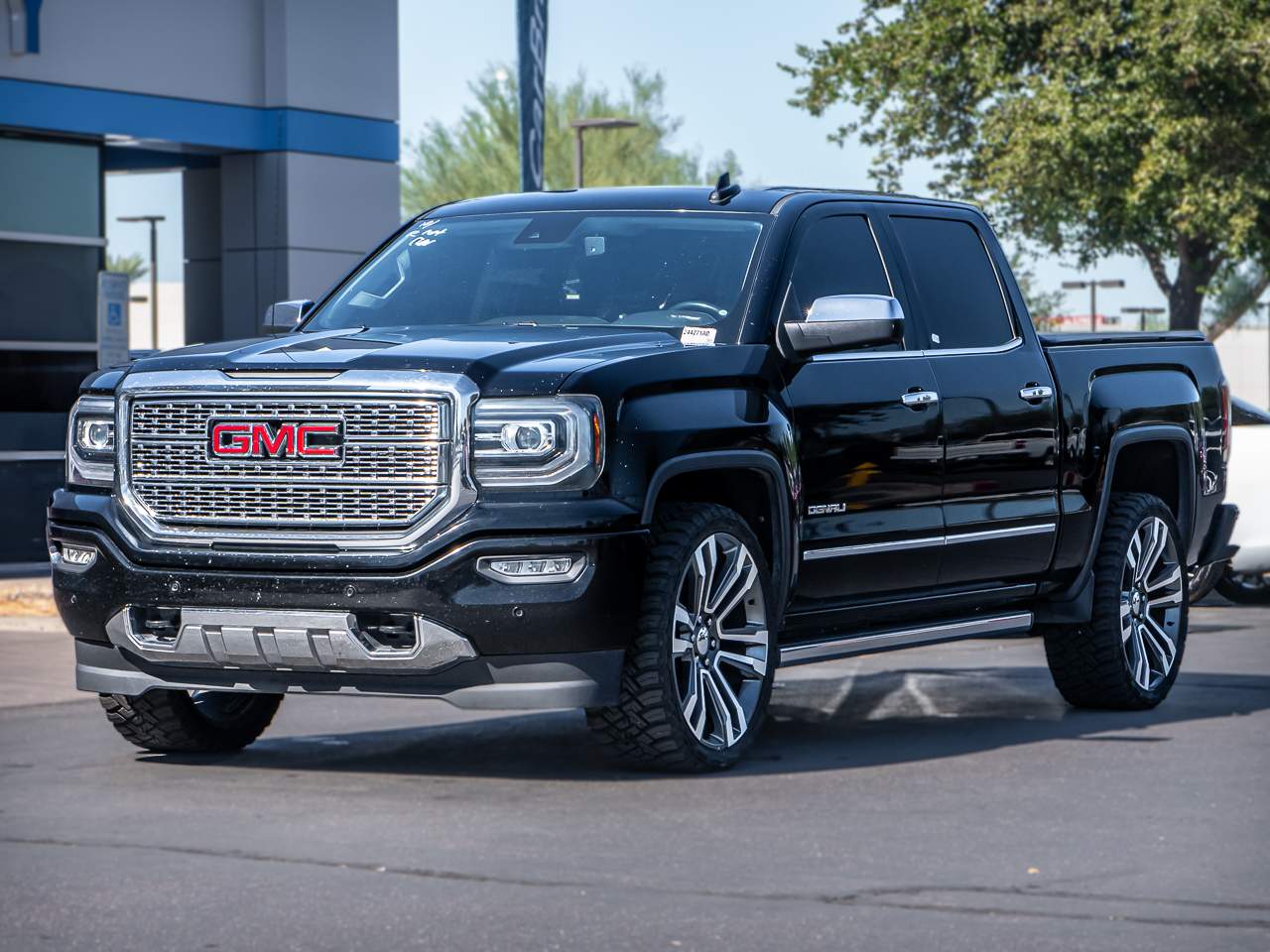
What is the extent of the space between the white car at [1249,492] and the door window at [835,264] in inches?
239

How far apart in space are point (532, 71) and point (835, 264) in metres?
9.11

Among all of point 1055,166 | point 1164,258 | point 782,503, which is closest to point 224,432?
point 782,503

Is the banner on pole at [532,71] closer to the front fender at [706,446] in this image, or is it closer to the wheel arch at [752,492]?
the wheel arch at [752,492]

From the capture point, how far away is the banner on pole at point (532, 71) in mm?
17312

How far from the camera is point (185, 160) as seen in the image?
20938 mm

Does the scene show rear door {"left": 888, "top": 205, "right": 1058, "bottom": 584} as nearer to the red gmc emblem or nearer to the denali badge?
the denali badge

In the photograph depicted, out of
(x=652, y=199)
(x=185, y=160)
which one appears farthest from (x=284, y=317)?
(x=185, y=160)

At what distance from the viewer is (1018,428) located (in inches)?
366

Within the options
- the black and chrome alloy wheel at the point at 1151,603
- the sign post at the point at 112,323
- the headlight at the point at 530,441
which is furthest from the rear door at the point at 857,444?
the sign post at the point at 112,323

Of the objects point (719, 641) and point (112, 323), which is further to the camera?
point (112, 323)

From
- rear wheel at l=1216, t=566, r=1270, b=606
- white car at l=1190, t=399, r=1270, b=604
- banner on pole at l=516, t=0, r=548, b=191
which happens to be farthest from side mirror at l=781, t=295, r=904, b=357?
banner on pole at l=516, t=0, r=548, b=191

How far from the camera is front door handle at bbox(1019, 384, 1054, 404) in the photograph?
934cm

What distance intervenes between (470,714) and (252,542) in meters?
2.48

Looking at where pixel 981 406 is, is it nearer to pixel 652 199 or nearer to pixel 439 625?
pixel 652 199
